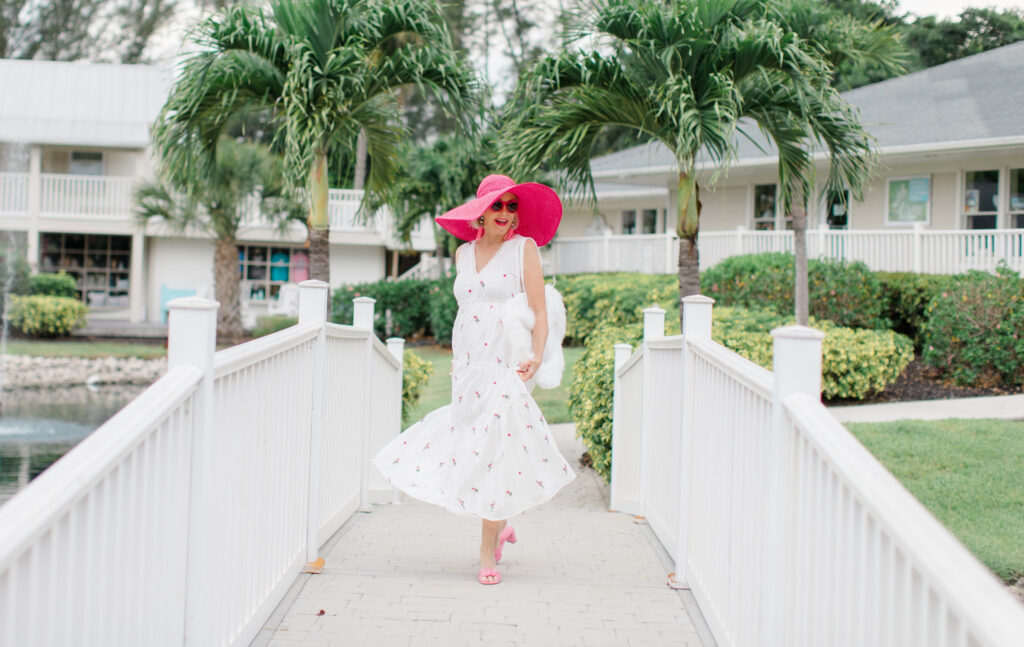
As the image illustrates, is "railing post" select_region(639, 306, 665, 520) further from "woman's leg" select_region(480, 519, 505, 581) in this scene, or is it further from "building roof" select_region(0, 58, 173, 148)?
"building roof" select_region(0, 58, 173, 148)

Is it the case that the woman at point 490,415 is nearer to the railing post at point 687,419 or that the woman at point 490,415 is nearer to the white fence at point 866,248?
the railing post at point 687,419

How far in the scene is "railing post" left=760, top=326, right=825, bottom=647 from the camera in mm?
2615

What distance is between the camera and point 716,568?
145 inches

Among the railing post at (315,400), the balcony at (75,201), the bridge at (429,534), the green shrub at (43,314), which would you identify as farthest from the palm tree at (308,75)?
the balcony at (75,201)

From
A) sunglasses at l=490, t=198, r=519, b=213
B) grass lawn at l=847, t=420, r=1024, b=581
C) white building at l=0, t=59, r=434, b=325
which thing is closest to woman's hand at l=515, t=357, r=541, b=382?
sunglasses at l=490, t=198, r=519, b=213

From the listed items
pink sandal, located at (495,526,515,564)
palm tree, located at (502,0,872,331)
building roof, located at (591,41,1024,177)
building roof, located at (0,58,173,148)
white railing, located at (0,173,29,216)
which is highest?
building roof, located at (0,58,173,148)

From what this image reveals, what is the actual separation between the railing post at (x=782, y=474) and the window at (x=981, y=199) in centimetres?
1632

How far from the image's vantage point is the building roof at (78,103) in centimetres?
2559

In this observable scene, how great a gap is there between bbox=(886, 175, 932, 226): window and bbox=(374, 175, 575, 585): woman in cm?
1531

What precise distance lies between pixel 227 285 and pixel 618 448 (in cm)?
1782

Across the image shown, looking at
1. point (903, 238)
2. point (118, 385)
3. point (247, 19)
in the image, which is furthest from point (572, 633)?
point (118, 385)

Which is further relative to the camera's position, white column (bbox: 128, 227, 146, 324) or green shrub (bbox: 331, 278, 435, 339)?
white column (bbox: 128, 227, 146, 324)

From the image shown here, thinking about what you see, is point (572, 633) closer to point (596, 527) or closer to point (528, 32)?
point (596, 527)

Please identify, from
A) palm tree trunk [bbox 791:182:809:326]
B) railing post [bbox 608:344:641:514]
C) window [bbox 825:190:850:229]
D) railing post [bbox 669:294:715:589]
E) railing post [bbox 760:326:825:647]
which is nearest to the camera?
railing post [bbox 760:326:825:647]
